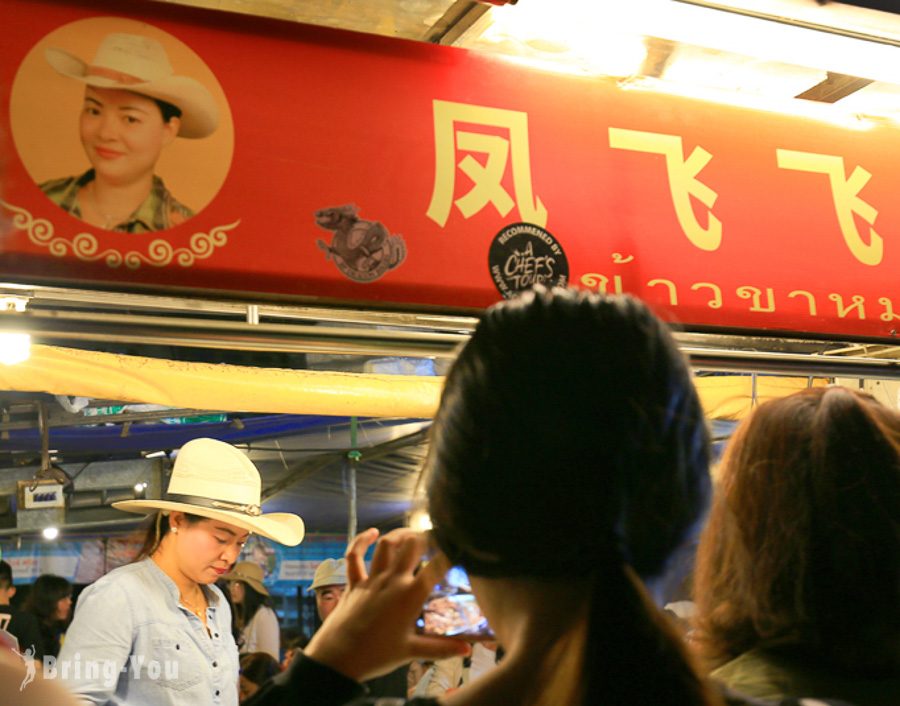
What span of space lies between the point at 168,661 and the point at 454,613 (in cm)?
265

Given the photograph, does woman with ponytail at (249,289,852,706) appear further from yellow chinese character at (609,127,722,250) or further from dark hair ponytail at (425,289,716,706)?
yellow chinese character at (609,127,722,250)

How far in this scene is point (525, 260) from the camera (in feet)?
7.65

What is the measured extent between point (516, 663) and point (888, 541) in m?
0.70

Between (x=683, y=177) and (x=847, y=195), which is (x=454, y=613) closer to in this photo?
(x=683, y=177)

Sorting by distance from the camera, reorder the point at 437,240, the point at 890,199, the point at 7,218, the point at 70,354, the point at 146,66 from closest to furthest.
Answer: the point at 7,218 → the point at 146,66 → the point at 437,240 → the point at 890,199 → the point at 70,354

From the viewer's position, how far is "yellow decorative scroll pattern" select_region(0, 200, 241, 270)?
6.30ft

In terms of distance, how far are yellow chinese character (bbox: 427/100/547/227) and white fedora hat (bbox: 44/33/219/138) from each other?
53 centimetres

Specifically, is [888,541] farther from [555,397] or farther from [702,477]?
[555,397]

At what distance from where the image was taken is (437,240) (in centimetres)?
226

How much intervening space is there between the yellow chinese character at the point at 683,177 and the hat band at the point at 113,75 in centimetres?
116

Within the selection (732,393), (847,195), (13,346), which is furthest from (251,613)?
(847,195)

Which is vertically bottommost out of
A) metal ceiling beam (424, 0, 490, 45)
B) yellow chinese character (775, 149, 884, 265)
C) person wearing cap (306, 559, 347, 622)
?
person wearing cap (306, 559, 347, 622)

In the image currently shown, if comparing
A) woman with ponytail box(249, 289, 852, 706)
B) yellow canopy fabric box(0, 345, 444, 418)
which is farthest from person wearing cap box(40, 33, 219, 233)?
yellow canopy fabric box(0, 345, 444, 418)

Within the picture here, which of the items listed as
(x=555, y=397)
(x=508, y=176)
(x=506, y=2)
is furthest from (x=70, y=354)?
(x=555, y=397)
